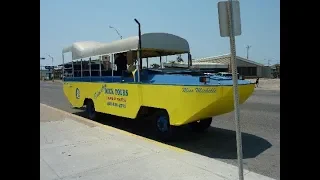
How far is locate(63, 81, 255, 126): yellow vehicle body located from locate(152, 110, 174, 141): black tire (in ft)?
0.81

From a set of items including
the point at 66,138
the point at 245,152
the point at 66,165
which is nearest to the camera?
the point at 66,165

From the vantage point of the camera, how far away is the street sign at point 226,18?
3.59 m

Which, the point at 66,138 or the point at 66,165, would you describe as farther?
the point at 66,138

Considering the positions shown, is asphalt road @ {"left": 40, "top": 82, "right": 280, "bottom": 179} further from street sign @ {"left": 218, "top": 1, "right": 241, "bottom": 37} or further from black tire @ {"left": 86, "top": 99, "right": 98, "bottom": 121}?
street sign @ {"left": 218, "top": 1, "right": 241, "bottom": 37}

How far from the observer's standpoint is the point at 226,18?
11.9 ft

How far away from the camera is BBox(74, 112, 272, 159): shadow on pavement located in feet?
20.8

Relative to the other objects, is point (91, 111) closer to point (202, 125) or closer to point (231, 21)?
point (202, 125)

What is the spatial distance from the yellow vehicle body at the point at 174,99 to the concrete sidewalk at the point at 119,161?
0.86 meters

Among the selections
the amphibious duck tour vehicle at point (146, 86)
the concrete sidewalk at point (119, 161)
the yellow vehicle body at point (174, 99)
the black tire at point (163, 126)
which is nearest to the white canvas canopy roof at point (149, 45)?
the amphibious duck tour vehicle at point (146, 86)

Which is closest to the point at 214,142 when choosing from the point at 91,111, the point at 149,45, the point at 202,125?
the point at 202,125
